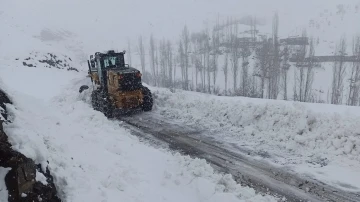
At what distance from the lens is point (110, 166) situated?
22.8 ft

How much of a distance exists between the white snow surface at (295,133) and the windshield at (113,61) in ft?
15.8

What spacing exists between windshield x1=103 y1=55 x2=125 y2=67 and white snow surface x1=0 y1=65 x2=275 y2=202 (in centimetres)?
626

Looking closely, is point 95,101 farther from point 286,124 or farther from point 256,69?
point 256,69

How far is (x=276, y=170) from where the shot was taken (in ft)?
26.1

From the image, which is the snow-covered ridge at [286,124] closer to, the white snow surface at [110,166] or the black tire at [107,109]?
the black tire at [107,109]

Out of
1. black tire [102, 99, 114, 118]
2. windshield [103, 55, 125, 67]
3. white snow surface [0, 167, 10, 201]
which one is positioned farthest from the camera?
windshield [103, 55, 125, 67]

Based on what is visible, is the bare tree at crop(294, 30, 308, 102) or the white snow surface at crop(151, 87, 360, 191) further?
the bare tree at crop(294, 30, 308, 102)

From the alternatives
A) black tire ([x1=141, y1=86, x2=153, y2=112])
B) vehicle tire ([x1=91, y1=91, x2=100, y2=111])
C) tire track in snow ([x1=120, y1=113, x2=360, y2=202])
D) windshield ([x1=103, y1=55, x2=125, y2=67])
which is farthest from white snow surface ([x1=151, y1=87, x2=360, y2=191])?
windshield ([x1=103, y1=55, x2=125, y2=67])

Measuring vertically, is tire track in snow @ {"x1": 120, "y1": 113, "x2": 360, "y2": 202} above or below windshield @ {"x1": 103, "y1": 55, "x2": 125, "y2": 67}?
→ below

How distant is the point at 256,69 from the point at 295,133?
43.0 m

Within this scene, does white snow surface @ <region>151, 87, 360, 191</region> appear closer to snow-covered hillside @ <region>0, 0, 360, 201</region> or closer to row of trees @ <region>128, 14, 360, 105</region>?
snow-covered hillside @ <region>0, 0, 360, 201</region>

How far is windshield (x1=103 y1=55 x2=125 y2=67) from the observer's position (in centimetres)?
1617

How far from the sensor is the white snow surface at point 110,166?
17.1 ft

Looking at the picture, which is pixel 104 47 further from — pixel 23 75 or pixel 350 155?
pixel 350 155
